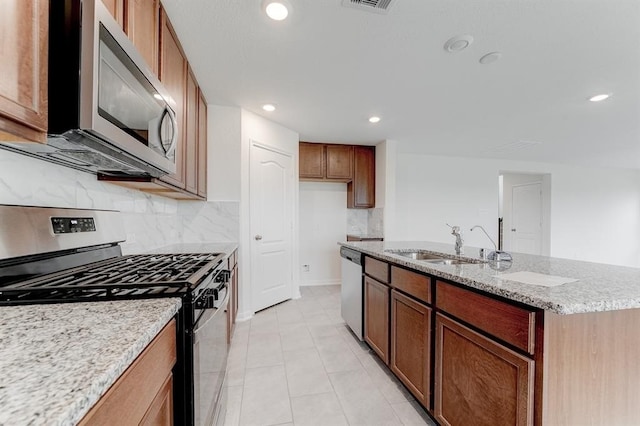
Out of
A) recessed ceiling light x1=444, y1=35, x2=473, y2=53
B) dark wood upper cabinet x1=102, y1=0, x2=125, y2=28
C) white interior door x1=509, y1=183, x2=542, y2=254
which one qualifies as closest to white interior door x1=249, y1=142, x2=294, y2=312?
dark wood upper cabinet x1=102, y1=0, x2=125, y2=28

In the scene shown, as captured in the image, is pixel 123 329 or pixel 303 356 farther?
pixel 303 356

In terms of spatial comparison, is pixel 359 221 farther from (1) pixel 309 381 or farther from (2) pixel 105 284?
(2) pixel 105 284

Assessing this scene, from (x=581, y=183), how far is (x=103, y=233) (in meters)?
8.04

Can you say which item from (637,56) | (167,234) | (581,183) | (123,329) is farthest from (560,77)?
(581,183)

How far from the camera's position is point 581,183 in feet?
19.1

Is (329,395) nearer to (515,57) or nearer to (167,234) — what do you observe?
(167,234)

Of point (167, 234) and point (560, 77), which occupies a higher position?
point (560, 77)

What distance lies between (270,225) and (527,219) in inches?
225

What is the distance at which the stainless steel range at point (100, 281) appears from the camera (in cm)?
92

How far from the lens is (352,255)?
2627 millimetres

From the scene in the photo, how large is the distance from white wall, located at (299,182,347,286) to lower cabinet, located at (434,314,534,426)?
10.8 feet

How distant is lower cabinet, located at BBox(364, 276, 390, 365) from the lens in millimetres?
2000

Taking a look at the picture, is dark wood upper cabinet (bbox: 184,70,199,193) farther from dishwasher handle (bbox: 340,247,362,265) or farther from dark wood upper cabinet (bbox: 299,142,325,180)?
dark wood upper cabinet (bbox: 299,142,325,180)

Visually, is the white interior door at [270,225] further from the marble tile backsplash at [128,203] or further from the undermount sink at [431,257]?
the undermount sink at [431,257]
